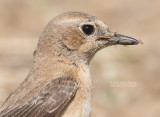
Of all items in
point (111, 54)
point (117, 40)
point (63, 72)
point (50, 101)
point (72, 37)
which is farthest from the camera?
point (111, 54)

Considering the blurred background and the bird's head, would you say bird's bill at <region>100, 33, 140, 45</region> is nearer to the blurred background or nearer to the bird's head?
the bird's head

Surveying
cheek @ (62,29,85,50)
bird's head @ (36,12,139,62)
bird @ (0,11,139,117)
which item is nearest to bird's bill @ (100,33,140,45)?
bird @ (0,11,139,117)

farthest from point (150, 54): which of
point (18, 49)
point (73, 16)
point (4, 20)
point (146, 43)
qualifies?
point (73, 16)

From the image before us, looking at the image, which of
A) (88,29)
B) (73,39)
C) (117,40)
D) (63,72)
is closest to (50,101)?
(63,72)

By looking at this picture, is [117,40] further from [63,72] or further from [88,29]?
[63,72]

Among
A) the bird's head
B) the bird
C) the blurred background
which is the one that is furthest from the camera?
the blurred background
